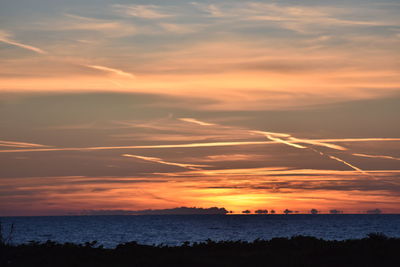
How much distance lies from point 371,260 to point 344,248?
115 inches

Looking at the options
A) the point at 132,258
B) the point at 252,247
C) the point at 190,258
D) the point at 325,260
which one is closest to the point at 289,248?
the point at 252,247

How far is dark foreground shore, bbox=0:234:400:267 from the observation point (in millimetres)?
30594

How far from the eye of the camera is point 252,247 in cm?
3644

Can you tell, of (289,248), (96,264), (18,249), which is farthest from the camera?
(289,248)

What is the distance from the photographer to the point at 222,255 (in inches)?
1334

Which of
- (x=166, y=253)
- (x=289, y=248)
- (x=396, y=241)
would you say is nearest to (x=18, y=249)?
(x=166, y=253)

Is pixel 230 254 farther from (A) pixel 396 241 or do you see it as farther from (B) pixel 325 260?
(A) pixel 396 241

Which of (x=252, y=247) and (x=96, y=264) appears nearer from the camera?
(x=96, y=264)

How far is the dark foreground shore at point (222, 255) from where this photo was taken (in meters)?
30.6

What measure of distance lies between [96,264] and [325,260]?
36.9 feet

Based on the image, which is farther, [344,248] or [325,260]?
[344,248]

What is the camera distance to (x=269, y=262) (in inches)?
1206

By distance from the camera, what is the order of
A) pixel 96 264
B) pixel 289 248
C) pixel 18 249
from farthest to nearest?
pixel 289 248 → pixel 18 249 → pixel 96 264

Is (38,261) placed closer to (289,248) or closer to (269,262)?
(269,262)
